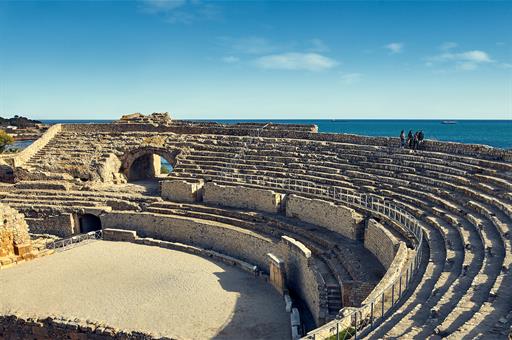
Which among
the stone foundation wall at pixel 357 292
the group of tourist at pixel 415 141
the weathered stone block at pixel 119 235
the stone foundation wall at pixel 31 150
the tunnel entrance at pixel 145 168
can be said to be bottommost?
the weathered stone block at pixel 119 235

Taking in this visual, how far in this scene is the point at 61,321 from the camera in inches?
515

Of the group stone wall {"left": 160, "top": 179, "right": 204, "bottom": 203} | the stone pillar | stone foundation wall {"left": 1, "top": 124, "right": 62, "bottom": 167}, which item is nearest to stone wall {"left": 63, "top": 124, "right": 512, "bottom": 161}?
stone foundation wall {"left": 1, "top": 124, "right": 62, "bottom": 167}

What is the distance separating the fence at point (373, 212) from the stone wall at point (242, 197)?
1.06 meters

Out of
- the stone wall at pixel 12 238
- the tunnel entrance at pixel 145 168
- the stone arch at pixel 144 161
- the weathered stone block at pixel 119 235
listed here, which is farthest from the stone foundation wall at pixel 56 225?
the tunnel entrance at pixel 145 168

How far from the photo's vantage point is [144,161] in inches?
1256

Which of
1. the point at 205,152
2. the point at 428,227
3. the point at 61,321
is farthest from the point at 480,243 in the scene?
the point at 205,152

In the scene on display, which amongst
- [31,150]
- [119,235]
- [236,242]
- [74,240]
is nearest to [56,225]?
[74,240]

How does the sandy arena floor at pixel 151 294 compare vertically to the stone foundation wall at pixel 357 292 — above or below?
below

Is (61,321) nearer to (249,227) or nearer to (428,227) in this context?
(249,227)

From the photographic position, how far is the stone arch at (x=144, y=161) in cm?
2883

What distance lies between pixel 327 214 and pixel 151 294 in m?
7.77

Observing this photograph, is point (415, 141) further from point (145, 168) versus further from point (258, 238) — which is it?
point (145, 168)

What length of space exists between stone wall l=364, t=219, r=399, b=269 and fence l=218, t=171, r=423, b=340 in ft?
2.08

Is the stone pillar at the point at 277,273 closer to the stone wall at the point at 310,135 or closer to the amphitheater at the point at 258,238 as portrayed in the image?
the amphitheater at the point at 258,238
